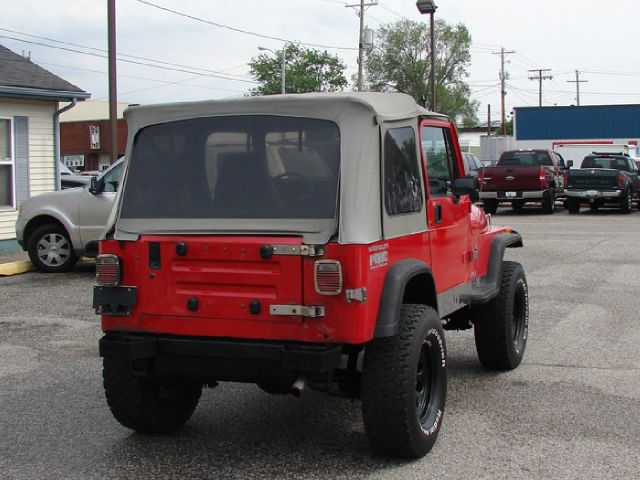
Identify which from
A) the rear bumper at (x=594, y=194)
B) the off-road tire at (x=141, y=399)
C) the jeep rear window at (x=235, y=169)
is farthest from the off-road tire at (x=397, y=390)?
the rear bumper at (x=594, y=194)

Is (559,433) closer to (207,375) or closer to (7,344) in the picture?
(207,375)

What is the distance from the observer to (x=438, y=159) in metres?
6.09

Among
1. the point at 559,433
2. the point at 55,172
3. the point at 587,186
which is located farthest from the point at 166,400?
the point at 587,186

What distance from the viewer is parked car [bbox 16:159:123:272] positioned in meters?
12.8

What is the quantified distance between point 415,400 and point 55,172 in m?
13.7

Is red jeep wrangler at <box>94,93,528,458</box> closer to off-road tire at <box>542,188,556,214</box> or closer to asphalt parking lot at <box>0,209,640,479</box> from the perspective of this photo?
asphalt parking lot at <box>0,209,640,479</box>

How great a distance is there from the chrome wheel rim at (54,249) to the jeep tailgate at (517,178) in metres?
16.1

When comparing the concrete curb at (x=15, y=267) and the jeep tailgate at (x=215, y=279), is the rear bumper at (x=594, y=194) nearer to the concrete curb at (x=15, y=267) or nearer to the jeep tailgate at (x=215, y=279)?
the concrete curb at (x=15, y=267)

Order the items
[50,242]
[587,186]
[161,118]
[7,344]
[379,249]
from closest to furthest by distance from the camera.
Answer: [379,249]
[161,118]
[7,344]
[50,242]
[587,186]

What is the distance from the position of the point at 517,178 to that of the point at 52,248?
1655 centimetres

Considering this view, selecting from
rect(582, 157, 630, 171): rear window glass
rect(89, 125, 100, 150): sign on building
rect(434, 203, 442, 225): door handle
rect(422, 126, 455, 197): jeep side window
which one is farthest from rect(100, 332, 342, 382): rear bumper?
rect(89, 125, 100, 150): sign on building

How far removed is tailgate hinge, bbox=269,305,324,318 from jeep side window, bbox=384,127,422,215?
30.4 inches

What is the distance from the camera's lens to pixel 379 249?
4.86m

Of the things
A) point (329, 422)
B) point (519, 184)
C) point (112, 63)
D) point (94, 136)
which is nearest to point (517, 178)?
point (519, 184)
